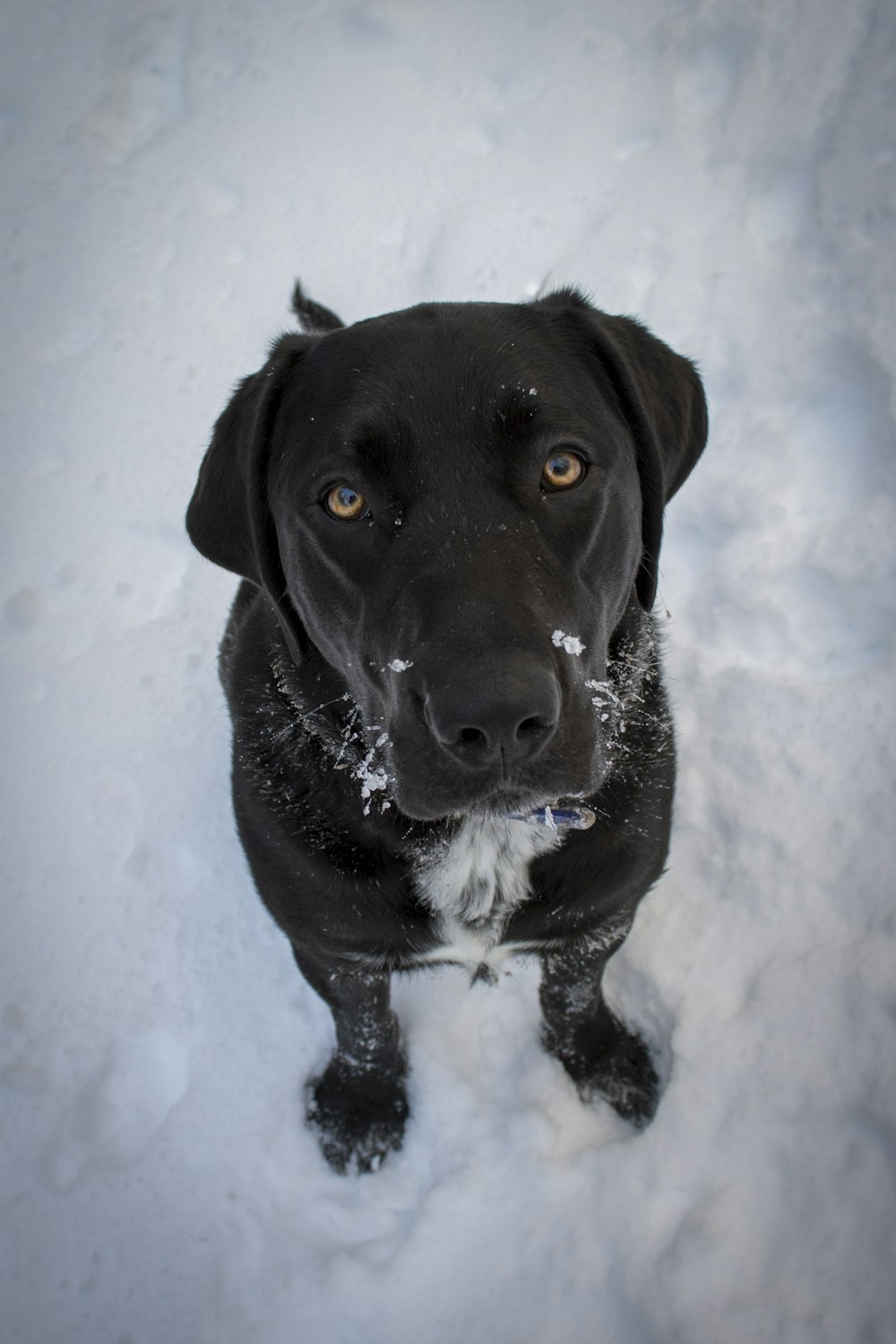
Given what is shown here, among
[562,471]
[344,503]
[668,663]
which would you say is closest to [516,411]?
[562,471]

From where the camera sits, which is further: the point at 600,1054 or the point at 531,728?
the point at 600,1054

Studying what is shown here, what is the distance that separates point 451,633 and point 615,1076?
1.81m

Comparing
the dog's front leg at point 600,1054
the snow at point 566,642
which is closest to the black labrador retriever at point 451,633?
the snow at point 566,642

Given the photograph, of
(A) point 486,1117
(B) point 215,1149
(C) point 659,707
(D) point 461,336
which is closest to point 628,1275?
(A) point 486,1117

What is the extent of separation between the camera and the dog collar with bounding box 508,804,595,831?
1654mm

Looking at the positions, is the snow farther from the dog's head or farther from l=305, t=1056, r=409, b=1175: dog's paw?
l=305, t=1056, r=409, b=1175: dog's paw

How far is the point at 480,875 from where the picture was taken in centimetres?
190

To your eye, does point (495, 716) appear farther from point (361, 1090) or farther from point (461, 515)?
point (361, 1090)

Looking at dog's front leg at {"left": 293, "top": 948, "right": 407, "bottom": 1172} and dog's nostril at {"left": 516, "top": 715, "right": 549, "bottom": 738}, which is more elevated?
dog's nostril at {"left": 516, "top": 715, "right": 549, "bottom": 738}

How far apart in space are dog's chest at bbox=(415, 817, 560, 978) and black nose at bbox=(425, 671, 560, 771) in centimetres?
61

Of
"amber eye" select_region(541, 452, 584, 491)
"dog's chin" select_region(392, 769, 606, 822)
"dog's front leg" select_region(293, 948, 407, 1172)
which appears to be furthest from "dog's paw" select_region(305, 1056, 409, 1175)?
"amber eye" select_region(541, 452, 584, 491)

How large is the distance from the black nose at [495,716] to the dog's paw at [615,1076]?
62.2 inches

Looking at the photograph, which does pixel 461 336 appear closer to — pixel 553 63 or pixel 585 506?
pixel 585 506

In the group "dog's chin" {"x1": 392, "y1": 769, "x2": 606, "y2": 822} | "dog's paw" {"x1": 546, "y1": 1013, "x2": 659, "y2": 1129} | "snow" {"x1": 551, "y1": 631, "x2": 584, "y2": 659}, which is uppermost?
"snow" {"x1": 551, "y1": 631, "x2": 584, "y2": 659}
